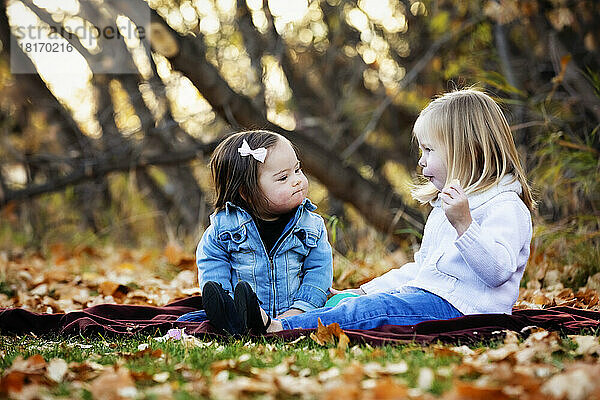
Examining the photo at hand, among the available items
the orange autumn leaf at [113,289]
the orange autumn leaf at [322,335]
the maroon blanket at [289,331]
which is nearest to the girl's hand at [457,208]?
the maroon blanket at [289,331]

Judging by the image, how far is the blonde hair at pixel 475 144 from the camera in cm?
310

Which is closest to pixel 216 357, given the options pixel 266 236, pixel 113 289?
pixel 266 236

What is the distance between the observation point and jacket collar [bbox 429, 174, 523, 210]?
9.95 feet

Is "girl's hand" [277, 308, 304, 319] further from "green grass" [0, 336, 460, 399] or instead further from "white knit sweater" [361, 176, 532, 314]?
"white knit sweater" [361, 176, 532, 314]

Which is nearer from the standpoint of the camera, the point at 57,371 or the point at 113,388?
the point at 113,388

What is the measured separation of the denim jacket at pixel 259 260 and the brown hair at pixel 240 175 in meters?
0.08

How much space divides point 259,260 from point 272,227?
187 millimetres

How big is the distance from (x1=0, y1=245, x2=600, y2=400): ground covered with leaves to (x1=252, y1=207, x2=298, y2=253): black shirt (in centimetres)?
63

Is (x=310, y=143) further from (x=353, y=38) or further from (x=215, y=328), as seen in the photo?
(x=215, y=328)

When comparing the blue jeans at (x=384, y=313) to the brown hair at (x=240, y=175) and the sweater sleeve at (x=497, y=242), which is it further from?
the brown hair at (x=240, y=175)

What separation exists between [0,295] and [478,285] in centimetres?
301

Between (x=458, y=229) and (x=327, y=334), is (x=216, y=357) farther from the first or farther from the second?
(x=458, y=229)

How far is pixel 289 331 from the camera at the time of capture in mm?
2936

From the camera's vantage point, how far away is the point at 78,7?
6.93 metres
